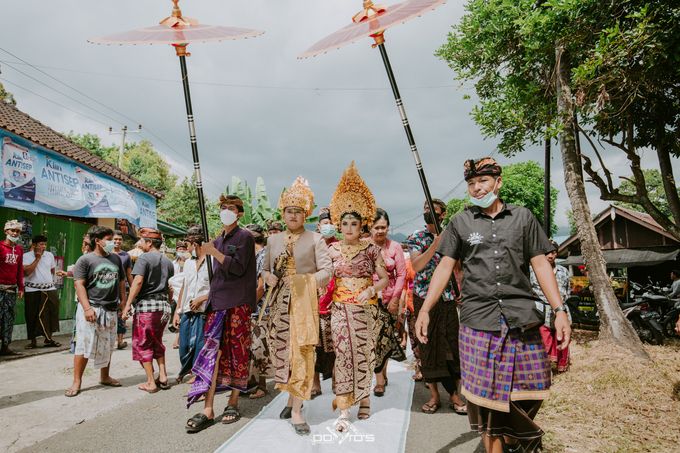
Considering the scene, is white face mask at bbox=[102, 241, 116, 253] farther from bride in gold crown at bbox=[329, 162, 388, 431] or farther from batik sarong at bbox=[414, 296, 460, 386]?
batik sarong at bbox=[414, 296, 460, 386]

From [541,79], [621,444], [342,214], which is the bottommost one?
[621,444]

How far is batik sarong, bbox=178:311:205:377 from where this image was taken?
18.7ft

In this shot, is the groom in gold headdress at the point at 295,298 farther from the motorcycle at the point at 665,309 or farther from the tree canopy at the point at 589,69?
the motorcycle at the point at 665,309

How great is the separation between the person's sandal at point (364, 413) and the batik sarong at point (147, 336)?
9.78ft

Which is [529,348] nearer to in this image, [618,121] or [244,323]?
[244,323]

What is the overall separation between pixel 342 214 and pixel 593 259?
18.8ft

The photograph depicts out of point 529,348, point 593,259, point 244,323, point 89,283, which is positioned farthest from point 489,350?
point 593,259

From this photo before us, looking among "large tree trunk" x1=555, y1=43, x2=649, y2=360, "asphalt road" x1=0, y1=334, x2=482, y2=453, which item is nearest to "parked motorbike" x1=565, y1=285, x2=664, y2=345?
"large tree trunk" x1=555, y1=43, x2=649, y2=360

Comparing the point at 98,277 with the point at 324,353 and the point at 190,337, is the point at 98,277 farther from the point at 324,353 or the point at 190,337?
the point at 324,353

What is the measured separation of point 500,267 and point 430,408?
94.8 inches

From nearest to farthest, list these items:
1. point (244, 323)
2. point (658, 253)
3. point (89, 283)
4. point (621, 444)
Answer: point (621, 444), point (244, 323), point (89, 283), point (658, 253)

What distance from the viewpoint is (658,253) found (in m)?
20.4

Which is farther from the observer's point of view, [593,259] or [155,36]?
Answer: [593,259]

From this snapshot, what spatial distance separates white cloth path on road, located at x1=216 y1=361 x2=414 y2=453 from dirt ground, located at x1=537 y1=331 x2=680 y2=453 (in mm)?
1333
